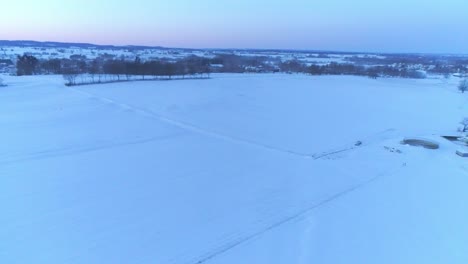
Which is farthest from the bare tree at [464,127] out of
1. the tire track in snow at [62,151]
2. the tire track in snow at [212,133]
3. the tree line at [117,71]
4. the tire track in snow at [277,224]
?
the tree line at [117,71]

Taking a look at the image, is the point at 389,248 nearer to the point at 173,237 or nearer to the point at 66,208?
the point at 173,237

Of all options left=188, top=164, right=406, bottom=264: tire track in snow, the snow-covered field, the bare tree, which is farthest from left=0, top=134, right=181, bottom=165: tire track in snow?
the bare tree

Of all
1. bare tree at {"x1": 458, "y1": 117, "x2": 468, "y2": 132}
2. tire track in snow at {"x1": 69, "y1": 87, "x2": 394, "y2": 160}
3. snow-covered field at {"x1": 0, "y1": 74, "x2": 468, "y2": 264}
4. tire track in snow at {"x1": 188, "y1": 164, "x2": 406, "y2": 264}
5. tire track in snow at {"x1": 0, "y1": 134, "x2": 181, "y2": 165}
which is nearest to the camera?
tire track in snow at {"x1": 188, "y1": 164, "x2": 406, "y2": 264}

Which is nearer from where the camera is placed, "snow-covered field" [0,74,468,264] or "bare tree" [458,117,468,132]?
"snow-covered field" [0,74,468,264]

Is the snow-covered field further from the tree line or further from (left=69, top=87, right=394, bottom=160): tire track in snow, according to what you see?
the tree line

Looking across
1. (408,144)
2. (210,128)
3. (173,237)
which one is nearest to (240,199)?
(173,237)

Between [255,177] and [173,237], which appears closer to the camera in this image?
[173,237]

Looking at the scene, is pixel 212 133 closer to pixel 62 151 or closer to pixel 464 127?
pixel 62 151

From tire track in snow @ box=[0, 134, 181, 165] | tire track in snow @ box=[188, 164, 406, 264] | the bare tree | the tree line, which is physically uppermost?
the tree line

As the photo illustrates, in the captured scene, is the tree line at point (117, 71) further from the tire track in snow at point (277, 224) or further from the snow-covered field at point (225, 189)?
the tire track in snow at point (277, 224)
